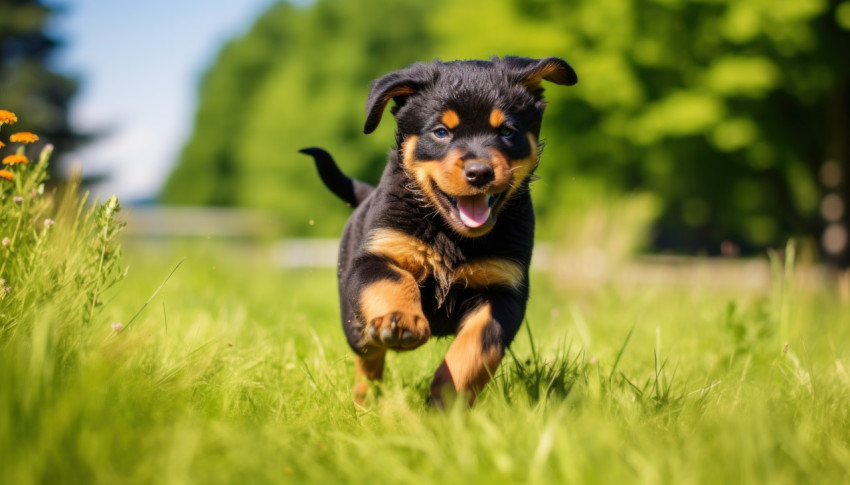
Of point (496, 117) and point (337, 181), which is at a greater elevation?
point (496, 117)

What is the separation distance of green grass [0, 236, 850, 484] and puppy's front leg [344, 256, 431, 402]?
0.74 ft

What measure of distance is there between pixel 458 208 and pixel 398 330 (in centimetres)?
58

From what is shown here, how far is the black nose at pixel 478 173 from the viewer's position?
2.80m

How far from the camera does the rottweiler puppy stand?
2836 mm

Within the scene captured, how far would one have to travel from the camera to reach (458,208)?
295cm

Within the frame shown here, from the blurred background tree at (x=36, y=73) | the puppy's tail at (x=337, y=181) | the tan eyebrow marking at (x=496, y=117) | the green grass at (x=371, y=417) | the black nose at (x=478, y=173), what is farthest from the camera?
the blurred background tree at (x=36, y=73)

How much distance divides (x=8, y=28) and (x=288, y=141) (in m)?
9.17

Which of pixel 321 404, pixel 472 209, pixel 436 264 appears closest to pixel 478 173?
pixel 472 209

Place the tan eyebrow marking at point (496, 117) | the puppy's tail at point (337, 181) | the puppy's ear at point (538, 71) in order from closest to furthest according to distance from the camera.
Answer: the tan eyebrow marking at point (496, 117) → the puppy's ear at point (538, 71) → the puppy's tail at point (337, 181)

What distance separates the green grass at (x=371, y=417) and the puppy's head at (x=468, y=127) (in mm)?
739

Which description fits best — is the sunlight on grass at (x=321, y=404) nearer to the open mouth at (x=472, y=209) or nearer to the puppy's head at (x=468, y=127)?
the open mouth at (x=472, y=209)

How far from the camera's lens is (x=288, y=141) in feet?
89.2

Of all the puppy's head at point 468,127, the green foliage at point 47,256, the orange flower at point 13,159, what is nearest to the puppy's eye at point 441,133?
the puppy's head at point 468,127

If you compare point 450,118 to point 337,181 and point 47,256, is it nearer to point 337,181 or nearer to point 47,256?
point 337,181
